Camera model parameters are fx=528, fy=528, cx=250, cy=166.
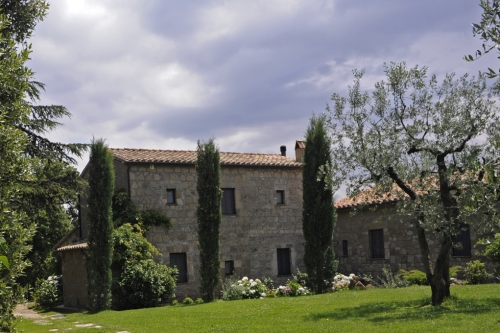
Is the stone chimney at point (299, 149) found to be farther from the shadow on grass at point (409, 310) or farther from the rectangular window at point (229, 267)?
the shadow on grass at point (409, 310)

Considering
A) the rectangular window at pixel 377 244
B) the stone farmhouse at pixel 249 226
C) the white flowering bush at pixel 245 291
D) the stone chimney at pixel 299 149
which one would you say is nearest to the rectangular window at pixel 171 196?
the stone farmhouse at pixel 249 226

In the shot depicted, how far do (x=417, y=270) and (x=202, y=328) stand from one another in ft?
32.5

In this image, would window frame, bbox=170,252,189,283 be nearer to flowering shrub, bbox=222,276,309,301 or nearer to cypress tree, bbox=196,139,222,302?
cypress tree, bbox=196,139,222,302

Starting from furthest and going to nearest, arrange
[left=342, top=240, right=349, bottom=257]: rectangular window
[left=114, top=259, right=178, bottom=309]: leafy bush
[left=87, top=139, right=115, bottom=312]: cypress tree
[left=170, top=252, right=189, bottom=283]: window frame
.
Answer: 1. [left=342, top=240, right=349, bottom=257]: rectangular window
2. [left=170, top=252, right=189, bottom=283]: window frame
3. [left=114, top=259, right=178, bottom=309]: leafy bush
4. [left=87, top=139, right=115, bottom=312]: cypress tree

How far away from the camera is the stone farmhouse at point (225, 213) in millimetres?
18812

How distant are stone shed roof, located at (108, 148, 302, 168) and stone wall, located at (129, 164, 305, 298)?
0.81ft

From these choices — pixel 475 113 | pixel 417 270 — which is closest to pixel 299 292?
pixel 417 270

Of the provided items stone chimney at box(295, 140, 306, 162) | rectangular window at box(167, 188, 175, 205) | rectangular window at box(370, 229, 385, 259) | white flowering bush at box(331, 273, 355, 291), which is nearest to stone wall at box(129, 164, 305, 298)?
rectangular window at box(167, 188, 175, 205)

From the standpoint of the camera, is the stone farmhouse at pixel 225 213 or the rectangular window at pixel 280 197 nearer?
the stone farmhouse at pixel 225 213

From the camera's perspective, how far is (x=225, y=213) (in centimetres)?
2052

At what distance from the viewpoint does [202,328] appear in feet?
34.2

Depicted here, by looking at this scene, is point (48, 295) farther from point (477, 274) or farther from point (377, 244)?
point (477, 274)

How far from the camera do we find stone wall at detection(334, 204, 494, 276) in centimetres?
1861

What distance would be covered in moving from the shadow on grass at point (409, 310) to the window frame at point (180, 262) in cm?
840
